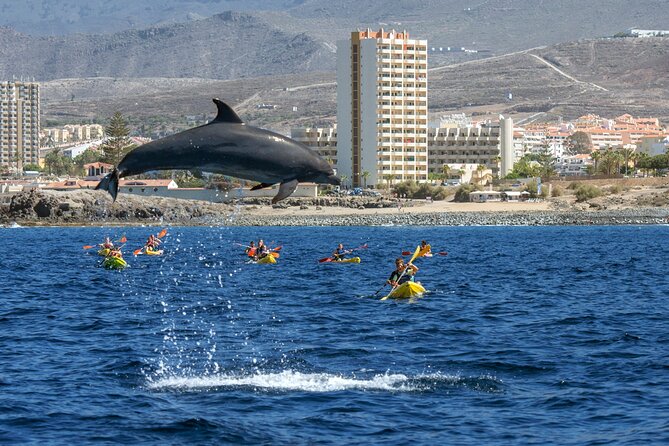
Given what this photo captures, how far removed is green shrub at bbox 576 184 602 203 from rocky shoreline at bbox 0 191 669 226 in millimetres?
6959

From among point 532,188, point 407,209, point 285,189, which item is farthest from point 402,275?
point 532,188

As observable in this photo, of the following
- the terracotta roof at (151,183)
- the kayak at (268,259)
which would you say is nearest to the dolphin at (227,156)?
the kayak at (268,259)

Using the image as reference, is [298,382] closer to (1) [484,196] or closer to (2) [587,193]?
(2) [587,193]

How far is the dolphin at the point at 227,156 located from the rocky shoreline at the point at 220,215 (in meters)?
138

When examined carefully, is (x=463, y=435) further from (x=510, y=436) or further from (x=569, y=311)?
(x=569, y=311)

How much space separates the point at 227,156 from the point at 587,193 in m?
165

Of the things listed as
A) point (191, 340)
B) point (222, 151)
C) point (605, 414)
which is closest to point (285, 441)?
point (605, 414)

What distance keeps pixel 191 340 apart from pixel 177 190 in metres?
144

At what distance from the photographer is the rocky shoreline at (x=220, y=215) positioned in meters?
159

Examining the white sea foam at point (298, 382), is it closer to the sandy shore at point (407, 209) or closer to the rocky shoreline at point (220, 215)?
the rocky shoreline at point (220, 215)

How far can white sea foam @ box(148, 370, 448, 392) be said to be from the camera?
32.8 metres

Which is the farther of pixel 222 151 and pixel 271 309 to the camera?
pixel 271 309

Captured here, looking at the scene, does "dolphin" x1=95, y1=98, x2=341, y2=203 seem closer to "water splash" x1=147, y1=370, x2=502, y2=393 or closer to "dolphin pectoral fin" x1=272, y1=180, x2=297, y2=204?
"dolphin pectoral fin" x1=272, y1=180, x2=297, y2=204

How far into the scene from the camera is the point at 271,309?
52.1 metres
